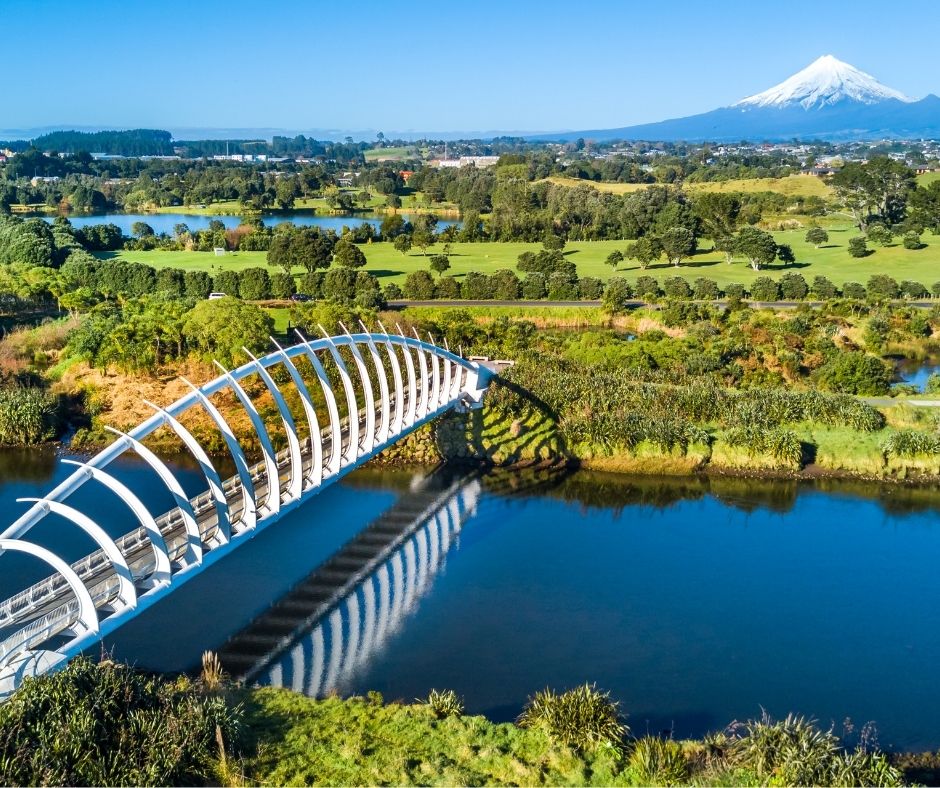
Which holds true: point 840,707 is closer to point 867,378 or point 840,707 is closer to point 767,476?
point 767,476

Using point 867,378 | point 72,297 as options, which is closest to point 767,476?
point 867,378

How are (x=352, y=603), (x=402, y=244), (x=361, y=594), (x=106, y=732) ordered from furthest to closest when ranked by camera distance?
(x=402, y=244) < (x=361, y=594) < (x=352, y=603) < (x=106, y=732)

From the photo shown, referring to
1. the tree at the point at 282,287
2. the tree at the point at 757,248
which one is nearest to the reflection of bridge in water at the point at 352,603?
the tree at the point at 282,287

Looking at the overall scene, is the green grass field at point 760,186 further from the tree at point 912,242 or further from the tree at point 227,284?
the tree at point 227,284

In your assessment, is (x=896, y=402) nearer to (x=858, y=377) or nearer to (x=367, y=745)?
(x=858, y=377)

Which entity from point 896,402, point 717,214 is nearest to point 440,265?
point 717,214

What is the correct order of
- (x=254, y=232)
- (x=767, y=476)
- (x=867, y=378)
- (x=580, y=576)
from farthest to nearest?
(x=254, y=232) → (x=867, y=378) → (x=767, y=476) → (x=580, y=576)
